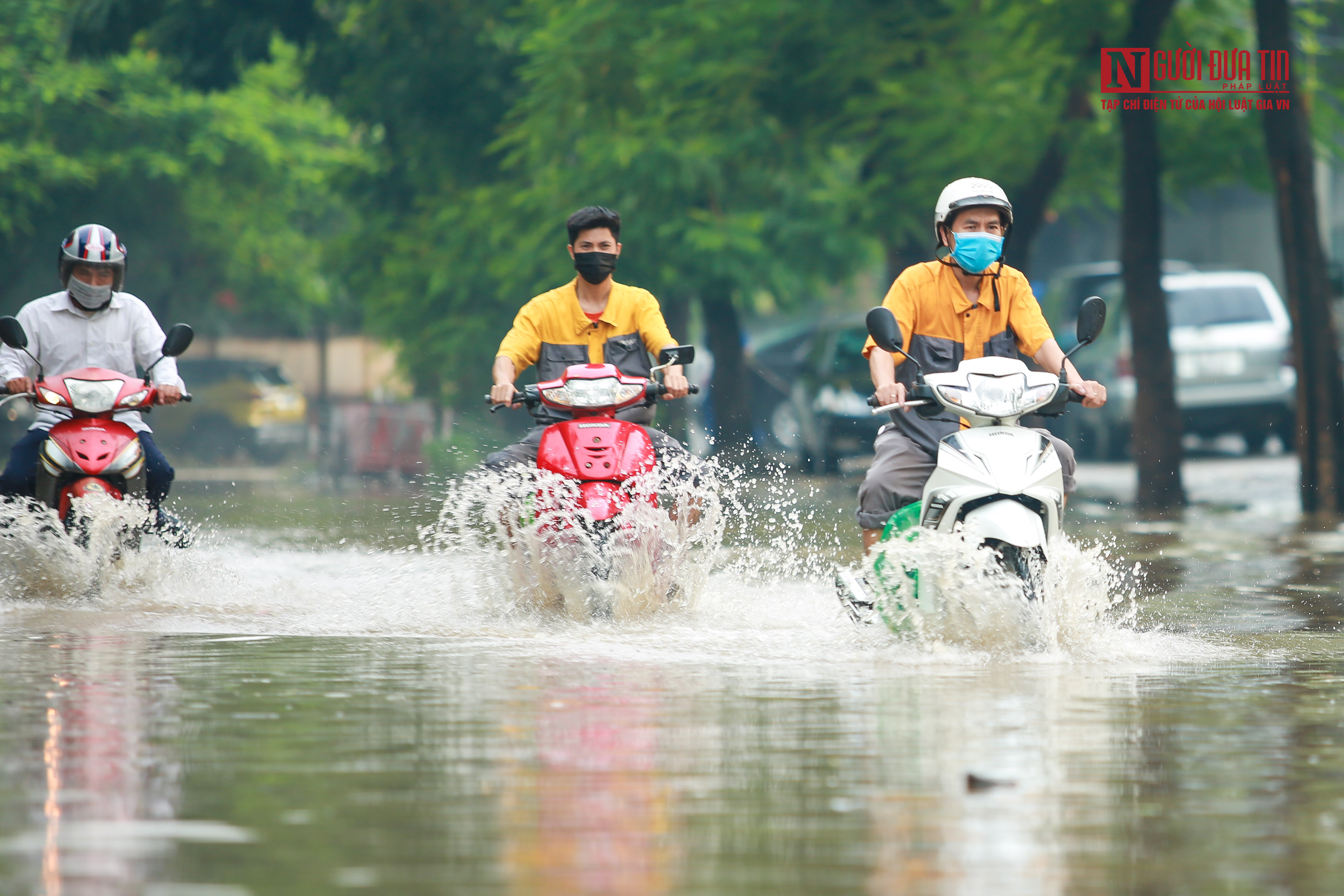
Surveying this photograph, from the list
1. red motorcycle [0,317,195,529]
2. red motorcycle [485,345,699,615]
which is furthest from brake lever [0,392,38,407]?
red motorcycle [485,345,699,615]

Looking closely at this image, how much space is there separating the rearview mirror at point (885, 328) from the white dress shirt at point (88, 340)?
13.0 ft

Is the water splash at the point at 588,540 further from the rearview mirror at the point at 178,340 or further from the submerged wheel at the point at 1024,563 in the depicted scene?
the submerged wheel at the point at 1024,563

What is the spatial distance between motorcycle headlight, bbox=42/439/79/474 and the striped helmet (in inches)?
30.4

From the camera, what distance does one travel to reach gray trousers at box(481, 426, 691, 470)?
9.76m

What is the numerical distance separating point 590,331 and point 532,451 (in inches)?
23.3

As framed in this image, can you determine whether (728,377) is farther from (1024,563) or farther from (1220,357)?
(1024,563)

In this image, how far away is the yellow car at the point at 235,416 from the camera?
119ft

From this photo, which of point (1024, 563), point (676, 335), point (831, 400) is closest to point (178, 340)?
point (1024, 563)

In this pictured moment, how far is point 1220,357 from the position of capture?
22953mm

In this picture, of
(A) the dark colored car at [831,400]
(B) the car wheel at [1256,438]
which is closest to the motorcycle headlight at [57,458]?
(A) the dark colored car at [831,400]

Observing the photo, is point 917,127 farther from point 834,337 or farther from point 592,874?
point 592,874

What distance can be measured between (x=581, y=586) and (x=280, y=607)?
5.45ft

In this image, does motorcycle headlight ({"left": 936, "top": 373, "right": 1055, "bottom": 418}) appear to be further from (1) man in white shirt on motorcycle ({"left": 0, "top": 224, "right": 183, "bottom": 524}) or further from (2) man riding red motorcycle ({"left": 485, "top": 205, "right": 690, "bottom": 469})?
(1) man in white shirt on motorcycle ({"left": 0, "top": 224, "right": 183, "bottom": 524})

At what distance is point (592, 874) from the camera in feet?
14.8
